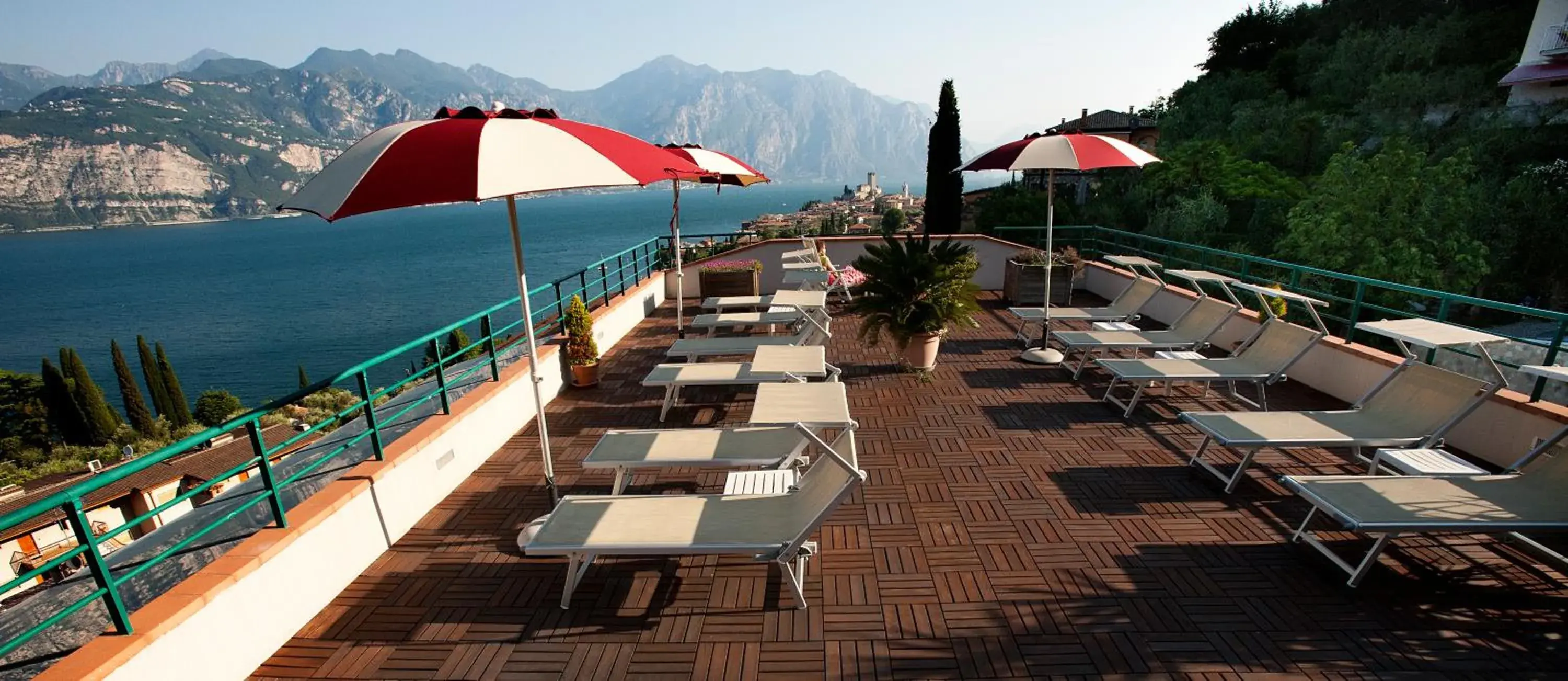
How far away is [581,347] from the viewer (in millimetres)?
6695

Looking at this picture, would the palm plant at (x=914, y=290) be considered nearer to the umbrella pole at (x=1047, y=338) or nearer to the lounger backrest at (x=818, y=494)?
the umbrella pole at (x=1047, y=338)

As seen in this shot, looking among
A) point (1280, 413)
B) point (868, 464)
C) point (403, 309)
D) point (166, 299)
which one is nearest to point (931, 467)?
point (868, 464)

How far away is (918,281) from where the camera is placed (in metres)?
6.98

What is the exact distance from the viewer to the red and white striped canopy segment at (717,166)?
276 inches

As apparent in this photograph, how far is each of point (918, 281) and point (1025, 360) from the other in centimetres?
164

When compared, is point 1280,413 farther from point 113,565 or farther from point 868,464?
point 113,565

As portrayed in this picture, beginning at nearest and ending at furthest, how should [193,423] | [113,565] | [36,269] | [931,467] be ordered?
[113,565], [931,467], [193,423], [36,269]

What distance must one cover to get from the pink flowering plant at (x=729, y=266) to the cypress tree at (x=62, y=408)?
57.1 meters

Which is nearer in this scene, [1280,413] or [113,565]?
[113,565]

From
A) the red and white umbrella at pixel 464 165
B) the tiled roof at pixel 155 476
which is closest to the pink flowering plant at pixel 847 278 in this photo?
the red and white umbrella at pixel 464 165

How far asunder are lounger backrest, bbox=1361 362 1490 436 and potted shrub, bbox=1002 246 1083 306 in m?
5.21

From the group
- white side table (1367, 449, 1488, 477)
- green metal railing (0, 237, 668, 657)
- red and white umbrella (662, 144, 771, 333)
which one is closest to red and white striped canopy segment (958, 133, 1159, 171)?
red and white umbrella (662, 144, 771, 333)

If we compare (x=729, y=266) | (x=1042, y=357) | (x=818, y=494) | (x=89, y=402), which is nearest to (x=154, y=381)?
(x=89, y=402)

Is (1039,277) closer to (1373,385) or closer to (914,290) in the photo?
(914,290)
